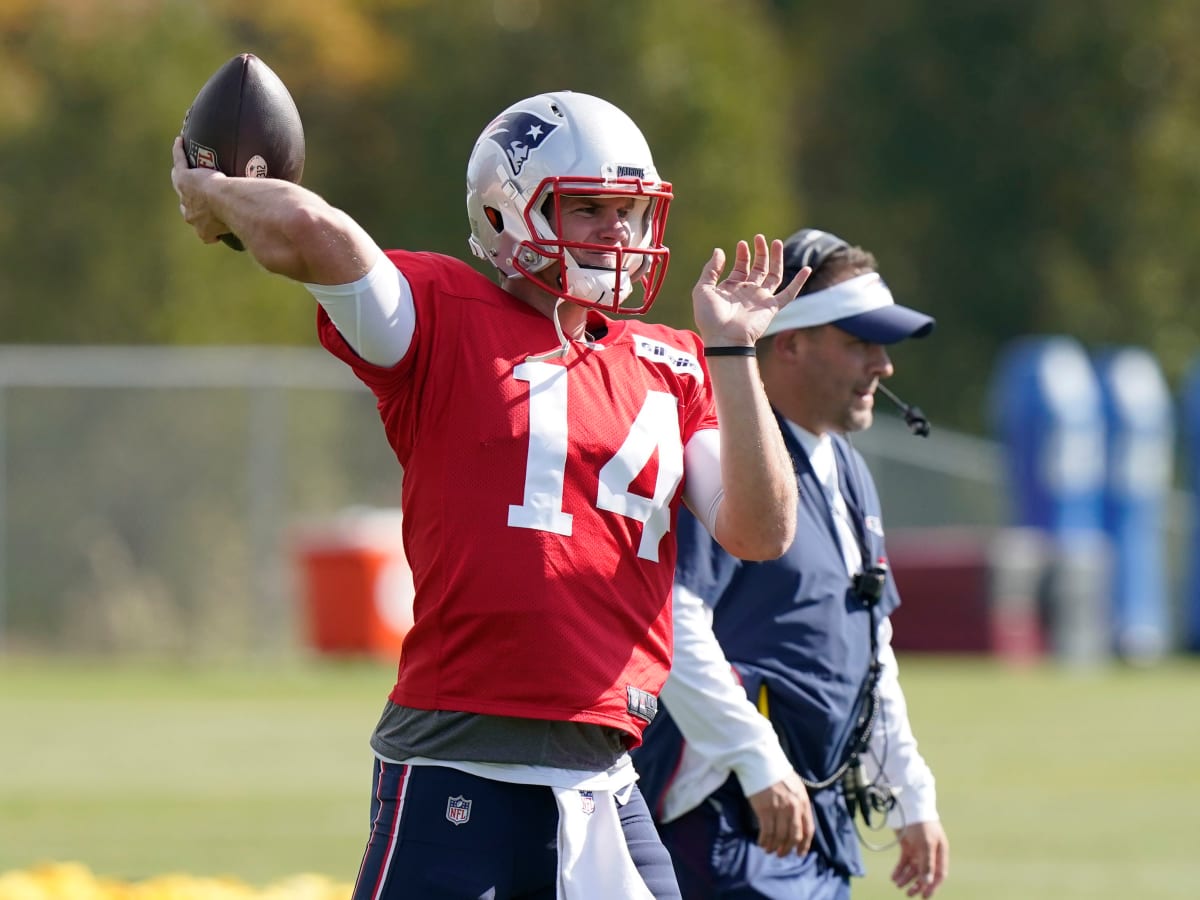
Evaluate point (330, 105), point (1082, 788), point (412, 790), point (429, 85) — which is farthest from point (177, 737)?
point (330, 105)

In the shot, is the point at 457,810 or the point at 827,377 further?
the point at 827,377

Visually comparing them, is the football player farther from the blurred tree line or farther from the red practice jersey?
the blurred tree line

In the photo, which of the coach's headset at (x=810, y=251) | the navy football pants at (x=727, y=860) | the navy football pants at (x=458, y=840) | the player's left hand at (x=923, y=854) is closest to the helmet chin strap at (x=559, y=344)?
the navy football pants at (x=458, y=840)

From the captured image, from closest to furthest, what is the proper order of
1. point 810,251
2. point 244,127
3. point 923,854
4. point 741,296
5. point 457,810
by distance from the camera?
point 457,810 < point 741,296 < point 244,127 < point 923,854 < point 810,251

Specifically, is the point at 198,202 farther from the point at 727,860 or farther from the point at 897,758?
the point at 897,758

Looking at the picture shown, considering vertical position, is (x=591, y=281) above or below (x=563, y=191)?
below

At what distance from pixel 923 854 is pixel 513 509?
1.81 m

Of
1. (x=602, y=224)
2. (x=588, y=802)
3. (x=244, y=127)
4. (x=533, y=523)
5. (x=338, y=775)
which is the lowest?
(x=338, y=775)

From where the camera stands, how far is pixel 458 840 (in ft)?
12.2

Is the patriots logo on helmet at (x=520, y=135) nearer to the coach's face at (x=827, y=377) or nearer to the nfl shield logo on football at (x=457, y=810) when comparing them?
the nfl shield logo on football at (x=457, y=810)

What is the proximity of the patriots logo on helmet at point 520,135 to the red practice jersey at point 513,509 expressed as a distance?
0.83 ft

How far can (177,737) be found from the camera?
1339cm

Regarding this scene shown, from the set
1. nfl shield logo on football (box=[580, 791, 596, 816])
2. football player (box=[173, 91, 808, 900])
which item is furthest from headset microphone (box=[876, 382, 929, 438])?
nfl shield logo on football (box=[580, 791, 596, 816])

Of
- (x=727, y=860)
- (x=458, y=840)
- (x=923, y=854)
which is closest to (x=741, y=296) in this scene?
(x=458, y=840)
